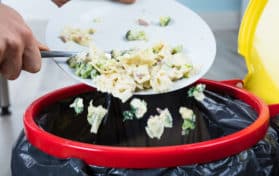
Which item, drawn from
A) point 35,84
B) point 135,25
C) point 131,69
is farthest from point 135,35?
point 35,84

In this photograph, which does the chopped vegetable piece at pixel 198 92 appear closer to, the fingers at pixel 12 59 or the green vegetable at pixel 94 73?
the green vegetable at pixel 94 73

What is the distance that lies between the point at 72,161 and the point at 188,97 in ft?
1.04

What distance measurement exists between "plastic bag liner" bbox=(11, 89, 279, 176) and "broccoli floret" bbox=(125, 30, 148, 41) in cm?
12

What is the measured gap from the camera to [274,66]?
77 centimetres

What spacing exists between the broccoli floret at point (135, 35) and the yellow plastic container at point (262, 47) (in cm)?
21

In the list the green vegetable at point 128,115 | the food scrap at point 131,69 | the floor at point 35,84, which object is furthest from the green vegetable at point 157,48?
the floor at point 35,84

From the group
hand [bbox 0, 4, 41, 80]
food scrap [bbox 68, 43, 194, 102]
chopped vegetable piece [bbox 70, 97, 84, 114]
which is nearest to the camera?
hand [bbox 0, 4, 41, 80]

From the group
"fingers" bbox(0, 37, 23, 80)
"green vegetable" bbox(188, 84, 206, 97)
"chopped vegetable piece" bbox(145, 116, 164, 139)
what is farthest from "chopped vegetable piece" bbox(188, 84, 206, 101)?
"fingers" bbox(0, 37, 23, 80)

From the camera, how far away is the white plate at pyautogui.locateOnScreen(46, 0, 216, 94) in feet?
2.45

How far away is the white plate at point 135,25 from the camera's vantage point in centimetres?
75

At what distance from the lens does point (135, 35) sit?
782mm

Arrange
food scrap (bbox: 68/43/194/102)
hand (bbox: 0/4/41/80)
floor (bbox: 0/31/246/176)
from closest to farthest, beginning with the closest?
hand (bbox: 0/4/41/80), food scrap (bbox: 68/43/194/102), floor (bbox: 0/31/246/176)

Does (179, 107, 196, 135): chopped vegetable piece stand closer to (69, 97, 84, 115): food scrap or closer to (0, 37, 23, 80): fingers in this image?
(69, 97, 84, 115): food scrap

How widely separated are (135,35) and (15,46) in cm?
31
